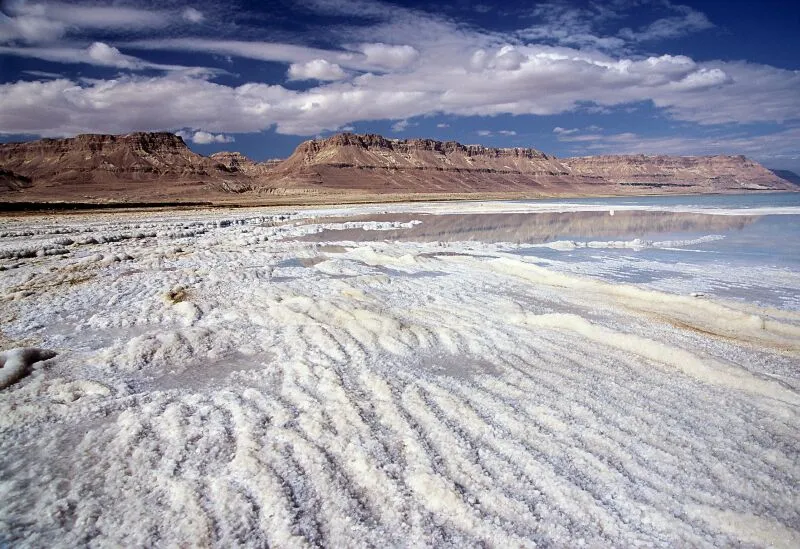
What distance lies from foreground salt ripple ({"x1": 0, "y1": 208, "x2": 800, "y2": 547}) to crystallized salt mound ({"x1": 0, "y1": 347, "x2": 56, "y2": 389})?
0.12 metres

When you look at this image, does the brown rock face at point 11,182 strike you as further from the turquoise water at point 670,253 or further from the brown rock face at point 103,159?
the turquoise water at point 670,253

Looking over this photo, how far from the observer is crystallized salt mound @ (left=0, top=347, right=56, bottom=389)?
4850 mm

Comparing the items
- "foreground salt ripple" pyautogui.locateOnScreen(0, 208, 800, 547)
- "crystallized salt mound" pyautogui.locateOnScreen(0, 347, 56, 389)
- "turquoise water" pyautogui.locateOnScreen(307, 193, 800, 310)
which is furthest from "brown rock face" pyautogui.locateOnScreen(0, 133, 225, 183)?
"foreground salt ripple" pyautogui.locateOnScreen(0, 208, 800, 547)

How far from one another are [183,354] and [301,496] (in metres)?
3.26

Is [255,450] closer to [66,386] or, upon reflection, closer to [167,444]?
[167,444]

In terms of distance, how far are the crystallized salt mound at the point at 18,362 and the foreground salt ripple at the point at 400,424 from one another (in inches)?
4.7

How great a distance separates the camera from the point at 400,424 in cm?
404

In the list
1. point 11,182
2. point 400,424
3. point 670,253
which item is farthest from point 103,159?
point 400,424

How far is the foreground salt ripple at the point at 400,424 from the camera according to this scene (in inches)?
115

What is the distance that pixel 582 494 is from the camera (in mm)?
3160

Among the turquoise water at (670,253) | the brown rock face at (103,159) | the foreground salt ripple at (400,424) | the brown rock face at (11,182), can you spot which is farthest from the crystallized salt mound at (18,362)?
the brown rock face at (103,159)

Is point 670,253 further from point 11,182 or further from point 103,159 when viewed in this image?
point 103,159

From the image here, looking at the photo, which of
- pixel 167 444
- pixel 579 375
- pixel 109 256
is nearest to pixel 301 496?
pixel 167 444

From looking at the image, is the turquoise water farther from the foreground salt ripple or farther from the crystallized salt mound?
the crystallized salt mound
